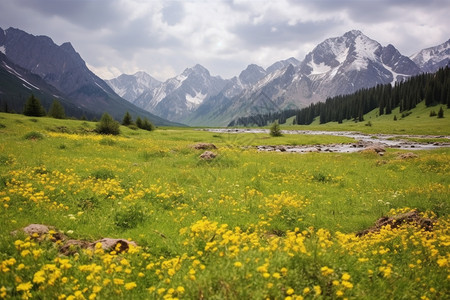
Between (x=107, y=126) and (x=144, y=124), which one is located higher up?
(x=144, y=124)

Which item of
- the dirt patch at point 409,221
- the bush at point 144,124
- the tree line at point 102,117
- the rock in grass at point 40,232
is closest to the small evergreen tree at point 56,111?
the tree line at point 102,117

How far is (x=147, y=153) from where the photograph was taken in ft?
80.2

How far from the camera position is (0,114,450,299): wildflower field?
14.5 feet

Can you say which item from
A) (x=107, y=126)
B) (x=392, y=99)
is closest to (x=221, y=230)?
(x=107, y=126)

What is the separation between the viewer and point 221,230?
6191mm

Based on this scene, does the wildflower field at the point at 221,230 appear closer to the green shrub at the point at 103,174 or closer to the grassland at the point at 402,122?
the green shrub at the point at 103,174

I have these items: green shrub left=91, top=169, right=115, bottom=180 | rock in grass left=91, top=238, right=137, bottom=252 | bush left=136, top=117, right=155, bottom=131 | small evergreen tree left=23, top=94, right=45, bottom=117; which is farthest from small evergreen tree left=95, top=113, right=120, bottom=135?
rock in grass left=91, top=238, right=137, bottom=252

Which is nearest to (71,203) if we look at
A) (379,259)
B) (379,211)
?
(379,259)

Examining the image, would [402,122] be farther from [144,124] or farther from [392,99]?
[144,124]

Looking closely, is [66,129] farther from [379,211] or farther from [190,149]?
[379,211]

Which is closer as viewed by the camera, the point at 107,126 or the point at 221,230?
the point at 221,230

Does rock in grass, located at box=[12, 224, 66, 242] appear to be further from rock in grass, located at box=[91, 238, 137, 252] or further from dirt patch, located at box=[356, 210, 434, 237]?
dirt patch, located at box=[356, 210, 434, 237]

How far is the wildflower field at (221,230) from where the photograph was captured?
14.5 ft

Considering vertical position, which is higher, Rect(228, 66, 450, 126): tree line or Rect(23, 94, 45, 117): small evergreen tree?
Rect(228, 66, 450, 126): tree line
